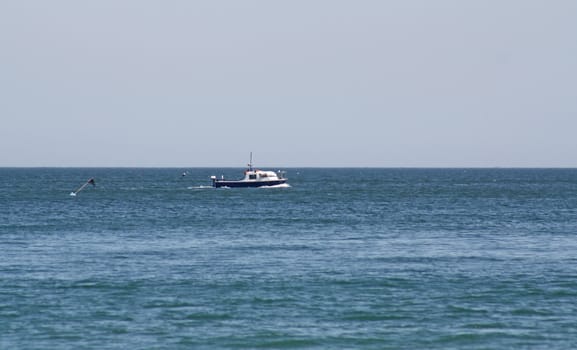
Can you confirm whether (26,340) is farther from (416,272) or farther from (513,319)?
(416,272)

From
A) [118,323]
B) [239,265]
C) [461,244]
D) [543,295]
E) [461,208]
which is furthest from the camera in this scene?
[461,208]

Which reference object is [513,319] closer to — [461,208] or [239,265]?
[239,265]

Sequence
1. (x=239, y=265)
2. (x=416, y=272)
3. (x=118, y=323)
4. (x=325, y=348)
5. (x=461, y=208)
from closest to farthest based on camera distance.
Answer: (x=325, y=348)
(x=118, y=323)
(x=416, y=272)
(x=239, y=265)
(x=461, y=208)

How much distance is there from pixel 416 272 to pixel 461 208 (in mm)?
62849

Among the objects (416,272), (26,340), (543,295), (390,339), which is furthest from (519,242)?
(26,340)

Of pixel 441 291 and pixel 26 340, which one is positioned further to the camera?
pixel 441 291

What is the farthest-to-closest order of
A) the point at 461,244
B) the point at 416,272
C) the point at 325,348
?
the point at 461,244, the point at 416,272, the point at 325,348

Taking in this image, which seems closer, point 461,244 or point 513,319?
point 513,319

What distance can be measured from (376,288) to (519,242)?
2415cm

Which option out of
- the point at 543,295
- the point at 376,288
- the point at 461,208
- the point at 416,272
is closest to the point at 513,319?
the point at 543,295

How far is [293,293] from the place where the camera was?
121ft

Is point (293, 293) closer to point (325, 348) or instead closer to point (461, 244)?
point (325, 348)

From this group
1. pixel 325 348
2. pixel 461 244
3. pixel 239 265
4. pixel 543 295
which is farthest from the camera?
pixel 461 244

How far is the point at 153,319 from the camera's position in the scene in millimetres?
31797
